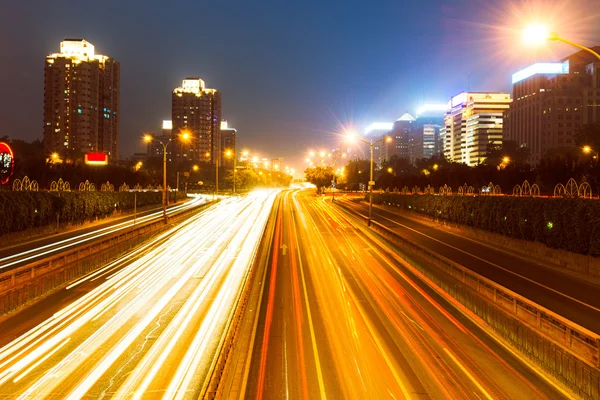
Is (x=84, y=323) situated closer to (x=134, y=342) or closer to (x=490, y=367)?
(x=134, y=342)

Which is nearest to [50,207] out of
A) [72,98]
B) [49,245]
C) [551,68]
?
[49,245]

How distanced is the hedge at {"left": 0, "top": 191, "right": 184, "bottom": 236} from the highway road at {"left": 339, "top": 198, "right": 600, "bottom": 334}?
101 ft

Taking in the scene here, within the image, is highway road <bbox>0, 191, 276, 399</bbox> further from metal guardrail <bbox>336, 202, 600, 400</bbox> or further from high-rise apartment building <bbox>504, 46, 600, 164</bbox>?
high-rise apartment building <bbox>504, 46, 600, 164</bbox>

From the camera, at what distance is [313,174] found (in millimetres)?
119312

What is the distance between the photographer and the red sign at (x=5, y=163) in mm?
38047

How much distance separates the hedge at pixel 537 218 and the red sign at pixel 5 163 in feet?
128

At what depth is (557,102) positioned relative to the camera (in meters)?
173

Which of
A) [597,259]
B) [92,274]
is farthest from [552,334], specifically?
[92,274]

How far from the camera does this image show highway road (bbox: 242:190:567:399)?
11.3m

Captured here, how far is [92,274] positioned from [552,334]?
21.2m

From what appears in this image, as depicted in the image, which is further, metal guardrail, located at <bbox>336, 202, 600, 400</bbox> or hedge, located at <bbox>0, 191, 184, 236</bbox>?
hedge, located at <bbox>0, 191, 184, 236</bbox>

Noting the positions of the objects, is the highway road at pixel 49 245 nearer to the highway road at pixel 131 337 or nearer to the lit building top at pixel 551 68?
the highway road at pixel 131 337

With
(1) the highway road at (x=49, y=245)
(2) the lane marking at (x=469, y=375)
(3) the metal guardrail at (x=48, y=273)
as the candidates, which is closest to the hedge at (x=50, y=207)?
(1) the highway road at (x=49, y=245)

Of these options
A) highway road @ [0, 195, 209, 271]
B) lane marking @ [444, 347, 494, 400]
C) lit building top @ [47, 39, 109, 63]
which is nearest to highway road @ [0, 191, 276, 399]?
highway road @ [0, 195, 209, 271]
